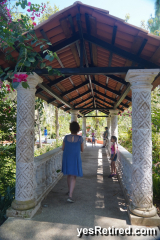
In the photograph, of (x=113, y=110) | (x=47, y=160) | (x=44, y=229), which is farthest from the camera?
(x=113, y=110)

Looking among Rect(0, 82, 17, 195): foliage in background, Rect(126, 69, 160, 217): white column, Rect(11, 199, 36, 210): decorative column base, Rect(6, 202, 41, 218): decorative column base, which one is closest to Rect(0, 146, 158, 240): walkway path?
Rect(6, 202, 41, 218): decorative column base

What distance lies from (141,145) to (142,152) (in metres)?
0.12

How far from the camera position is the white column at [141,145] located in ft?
10.2

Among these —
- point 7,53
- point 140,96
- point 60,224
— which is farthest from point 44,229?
point 7,53

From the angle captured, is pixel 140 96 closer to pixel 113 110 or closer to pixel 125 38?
pixel 125 38

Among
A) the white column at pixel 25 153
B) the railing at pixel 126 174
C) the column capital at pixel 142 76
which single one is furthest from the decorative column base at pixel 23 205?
the column capital at pixel 142 76

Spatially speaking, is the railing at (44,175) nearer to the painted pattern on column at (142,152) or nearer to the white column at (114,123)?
the painted pattern on column at (142,152)

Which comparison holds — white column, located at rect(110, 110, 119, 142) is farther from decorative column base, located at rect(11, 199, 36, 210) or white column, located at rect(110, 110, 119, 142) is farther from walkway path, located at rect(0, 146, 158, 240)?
decorative column base, located at rect(11, 199, 36, 210)

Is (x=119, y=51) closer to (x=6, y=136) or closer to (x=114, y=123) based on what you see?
(x=6, y=136)

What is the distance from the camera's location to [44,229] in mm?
2807

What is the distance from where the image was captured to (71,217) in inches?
123

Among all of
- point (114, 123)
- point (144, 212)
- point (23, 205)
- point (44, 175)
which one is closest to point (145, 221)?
point (144, 212)

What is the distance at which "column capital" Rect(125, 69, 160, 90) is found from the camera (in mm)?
3233

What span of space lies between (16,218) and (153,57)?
11.9ft
